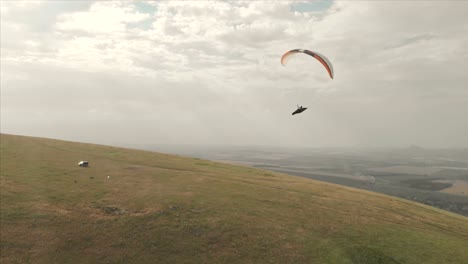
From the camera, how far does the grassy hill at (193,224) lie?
2595cm

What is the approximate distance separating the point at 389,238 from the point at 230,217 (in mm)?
15770

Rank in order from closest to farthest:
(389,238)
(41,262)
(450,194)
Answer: (41,262)
(389,238)
(450,194)

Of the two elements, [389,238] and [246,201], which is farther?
[246,201]

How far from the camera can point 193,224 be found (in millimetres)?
30500

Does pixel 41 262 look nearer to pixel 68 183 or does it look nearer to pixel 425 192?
pixel 68 183

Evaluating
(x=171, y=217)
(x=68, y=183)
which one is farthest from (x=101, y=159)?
(x=171, y=217)

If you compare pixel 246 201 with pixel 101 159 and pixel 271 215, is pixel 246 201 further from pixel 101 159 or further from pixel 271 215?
pixel 101 159

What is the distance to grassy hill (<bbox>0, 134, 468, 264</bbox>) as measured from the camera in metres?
26.0

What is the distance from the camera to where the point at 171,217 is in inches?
1243

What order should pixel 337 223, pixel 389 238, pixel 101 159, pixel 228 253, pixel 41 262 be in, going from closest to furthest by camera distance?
pixel 41 262 → pixel 228 253 → pixel 389 238 → pixel 337 223 → pixel 101 159

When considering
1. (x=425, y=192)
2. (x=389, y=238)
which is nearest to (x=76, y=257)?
(x=389, y=238)

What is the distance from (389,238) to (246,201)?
15.4m

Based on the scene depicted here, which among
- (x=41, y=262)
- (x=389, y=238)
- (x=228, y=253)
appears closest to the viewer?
(x=41, y=262)

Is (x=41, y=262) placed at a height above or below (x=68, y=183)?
below
